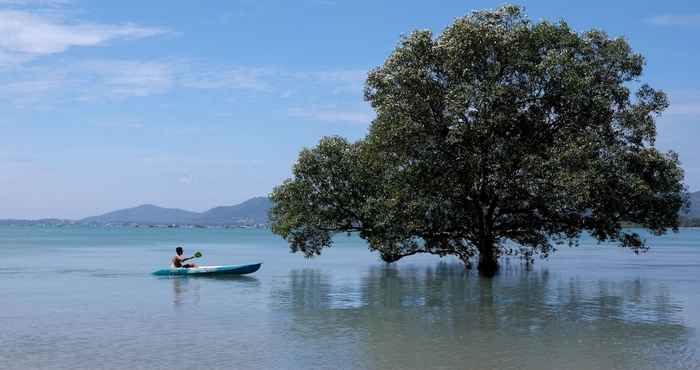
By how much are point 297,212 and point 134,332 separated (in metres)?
30.7

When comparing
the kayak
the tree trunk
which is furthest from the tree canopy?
the kayak

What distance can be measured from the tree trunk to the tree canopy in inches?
7.5

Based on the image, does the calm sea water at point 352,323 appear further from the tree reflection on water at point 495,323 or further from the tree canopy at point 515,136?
the tree canopy at point 515,136

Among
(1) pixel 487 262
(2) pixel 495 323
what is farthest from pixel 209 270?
(2) pixel 495 323

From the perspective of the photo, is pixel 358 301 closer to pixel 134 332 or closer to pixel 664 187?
pixel 134 332

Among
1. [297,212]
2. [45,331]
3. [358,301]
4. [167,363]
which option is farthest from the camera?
[297,212]

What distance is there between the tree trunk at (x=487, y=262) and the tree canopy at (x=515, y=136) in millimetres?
190

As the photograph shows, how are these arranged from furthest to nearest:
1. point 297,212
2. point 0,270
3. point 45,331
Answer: point 0,270, point 297,212, point 45,331

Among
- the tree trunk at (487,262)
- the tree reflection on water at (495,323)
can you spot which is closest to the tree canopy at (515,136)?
the tree trunk at (487,262)

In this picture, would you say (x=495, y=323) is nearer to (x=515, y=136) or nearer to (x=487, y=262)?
(x=515, y=136)

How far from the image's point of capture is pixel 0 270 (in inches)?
2391

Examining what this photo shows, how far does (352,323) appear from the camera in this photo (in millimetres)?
27422

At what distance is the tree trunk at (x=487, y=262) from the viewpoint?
158ft

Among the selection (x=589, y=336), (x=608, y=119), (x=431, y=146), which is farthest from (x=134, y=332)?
(x=608, y=119)
